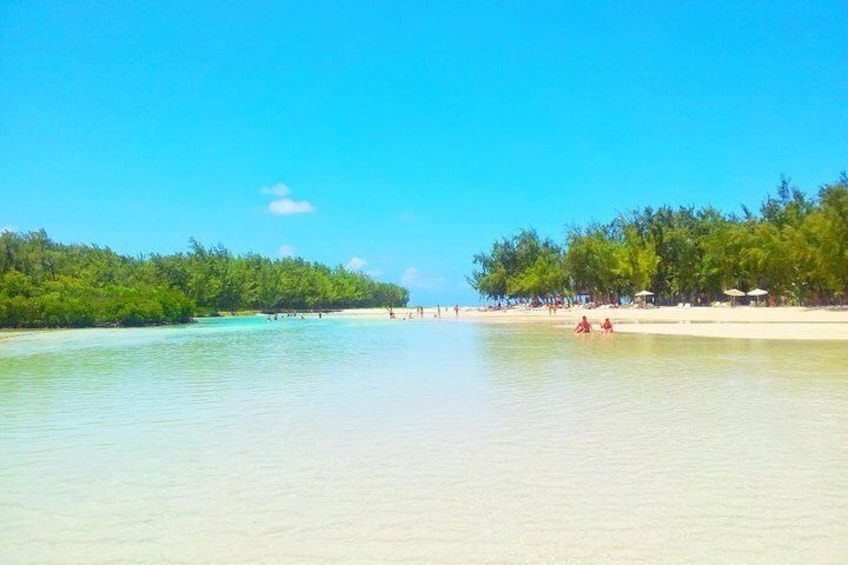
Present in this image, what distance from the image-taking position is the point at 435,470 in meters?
7.62

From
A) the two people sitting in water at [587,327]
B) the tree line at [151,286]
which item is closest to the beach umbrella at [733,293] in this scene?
the two people sitting in water at [587,327]

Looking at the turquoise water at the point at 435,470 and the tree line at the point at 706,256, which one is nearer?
the turquoise water at the point at 435,470

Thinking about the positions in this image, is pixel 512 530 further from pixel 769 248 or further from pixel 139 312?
pixel 139 312

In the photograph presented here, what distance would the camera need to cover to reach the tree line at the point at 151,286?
66.4m

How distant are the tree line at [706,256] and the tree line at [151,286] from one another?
44.3 m

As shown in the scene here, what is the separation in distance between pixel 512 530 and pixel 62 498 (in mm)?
4691

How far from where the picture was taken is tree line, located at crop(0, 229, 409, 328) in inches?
2613

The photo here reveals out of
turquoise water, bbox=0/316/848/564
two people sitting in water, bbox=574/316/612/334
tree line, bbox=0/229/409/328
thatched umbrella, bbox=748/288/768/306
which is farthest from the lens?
tree line, bbox=0/229/409/328

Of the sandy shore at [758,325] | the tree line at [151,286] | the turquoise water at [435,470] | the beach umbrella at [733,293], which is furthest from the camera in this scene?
the tree line at [151,286]

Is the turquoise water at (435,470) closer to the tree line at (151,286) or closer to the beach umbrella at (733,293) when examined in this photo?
the beach umbrella at (733,293)

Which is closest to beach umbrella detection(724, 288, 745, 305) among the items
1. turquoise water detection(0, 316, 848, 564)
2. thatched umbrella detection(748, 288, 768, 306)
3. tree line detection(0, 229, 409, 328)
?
thatched umbrella detection(748, 288, 768, 306)

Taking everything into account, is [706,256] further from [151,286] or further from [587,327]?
[151,286]

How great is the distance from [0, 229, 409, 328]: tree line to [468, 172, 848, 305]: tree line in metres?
44.3

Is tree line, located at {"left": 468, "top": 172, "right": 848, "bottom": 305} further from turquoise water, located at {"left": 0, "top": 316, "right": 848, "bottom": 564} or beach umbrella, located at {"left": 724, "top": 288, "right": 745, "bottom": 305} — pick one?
turquoise water, located at {"left": 0, "top": 316, "right": 848, "bottom": 564}
